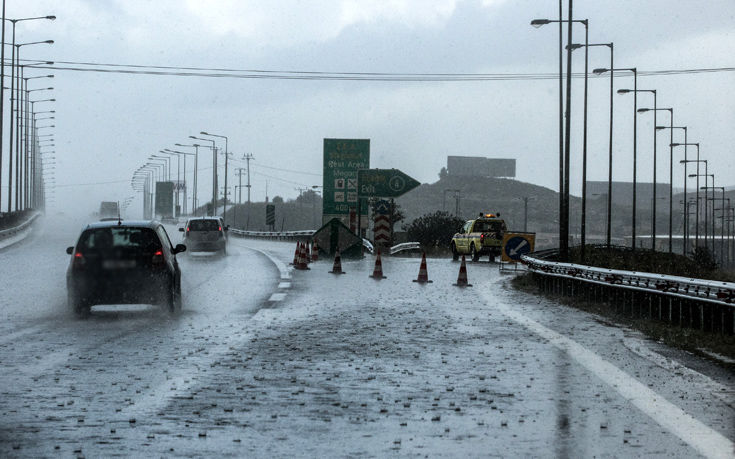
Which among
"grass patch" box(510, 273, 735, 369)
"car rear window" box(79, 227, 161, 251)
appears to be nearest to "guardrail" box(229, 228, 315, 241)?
"grass patch" box(510, 273, 735, 369)

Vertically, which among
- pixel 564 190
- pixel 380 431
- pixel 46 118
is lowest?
pixel 380 431

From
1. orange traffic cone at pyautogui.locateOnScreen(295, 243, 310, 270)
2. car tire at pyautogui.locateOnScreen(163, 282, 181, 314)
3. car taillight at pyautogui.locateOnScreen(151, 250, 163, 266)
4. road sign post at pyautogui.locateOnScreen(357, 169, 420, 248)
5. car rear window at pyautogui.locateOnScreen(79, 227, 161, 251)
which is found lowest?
car tire at pyautogui.locateOnScreen(163, 282, 181, 314)

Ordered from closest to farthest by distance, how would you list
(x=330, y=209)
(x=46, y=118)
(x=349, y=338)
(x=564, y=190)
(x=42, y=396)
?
(x=42, y=396) → (x=349, y=338) → (x=564, y=190) → (x=330, y=209) → (x=46, y=118)

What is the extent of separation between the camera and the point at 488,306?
19453mm

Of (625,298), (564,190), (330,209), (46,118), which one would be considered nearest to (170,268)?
(625,298)

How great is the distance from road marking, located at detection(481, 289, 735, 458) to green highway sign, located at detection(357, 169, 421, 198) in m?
38.0

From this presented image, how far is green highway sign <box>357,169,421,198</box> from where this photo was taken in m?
51.8

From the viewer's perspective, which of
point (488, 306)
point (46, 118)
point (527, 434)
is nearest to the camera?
point (527, 434)

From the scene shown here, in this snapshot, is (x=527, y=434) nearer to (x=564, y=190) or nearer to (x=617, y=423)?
(x=617, y=423)

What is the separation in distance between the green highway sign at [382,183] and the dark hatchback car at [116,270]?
34711 millimetres

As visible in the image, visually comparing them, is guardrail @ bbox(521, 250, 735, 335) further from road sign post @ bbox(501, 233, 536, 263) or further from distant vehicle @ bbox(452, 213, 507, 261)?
distant vehicle @ bbox(452, 213, 507, 261)

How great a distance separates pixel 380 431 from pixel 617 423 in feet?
Result: 5.31

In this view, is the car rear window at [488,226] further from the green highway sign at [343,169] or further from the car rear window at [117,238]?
the car rear window at [117,238]

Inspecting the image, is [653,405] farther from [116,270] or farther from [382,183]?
[382,183]
